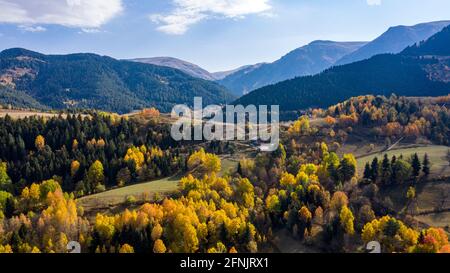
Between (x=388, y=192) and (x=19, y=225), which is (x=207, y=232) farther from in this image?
(x=388, y=192)

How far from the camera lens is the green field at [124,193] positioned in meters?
158

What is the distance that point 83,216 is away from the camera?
14912 cm

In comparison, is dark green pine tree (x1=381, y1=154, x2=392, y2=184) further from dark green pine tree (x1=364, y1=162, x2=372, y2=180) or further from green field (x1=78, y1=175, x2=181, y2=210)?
green field (x1=78, y1=175, x2=181, y2=210)

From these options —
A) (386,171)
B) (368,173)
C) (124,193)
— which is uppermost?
(386,171)

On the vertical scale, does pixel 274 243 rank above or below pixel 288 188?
below

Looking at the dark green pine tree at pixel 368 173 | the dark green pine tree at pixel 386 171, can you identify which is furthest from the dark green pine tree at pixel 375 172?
the dark green pine tree at pixel 386 171

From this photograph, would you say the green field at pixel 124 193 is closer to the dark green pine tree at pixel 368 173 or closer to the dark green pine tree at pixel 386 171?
the dark green pine tree at pixel 368 173

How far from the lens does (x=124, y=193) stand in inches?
6609

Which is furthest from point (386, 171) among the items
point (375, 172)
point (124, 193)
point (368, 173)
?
point (124, 193)

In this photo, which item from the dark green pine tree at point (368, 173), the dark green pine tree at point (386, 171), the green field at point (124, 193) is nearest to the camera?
the green field at point (124, 193)

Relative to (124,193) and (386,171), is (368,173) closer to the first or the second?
(386,171)
